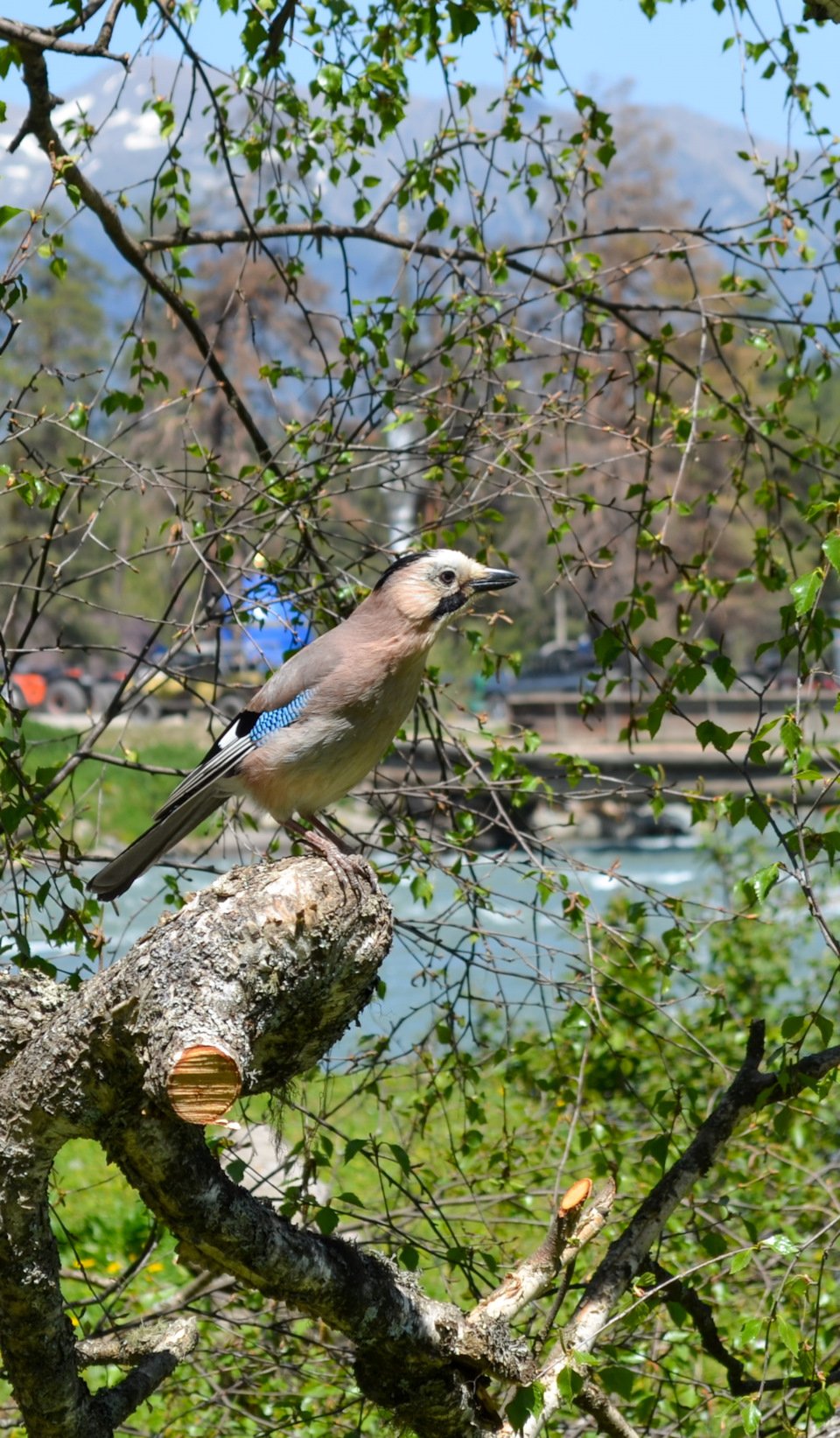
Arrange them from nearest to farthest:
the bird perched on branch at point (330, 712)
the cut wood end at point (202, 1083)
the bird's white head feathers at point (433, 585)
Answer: the cut wood end at point (202, 1083)
the bird perched on branch at point (330, 712)
the bird's white head feathers at point (433, 585)

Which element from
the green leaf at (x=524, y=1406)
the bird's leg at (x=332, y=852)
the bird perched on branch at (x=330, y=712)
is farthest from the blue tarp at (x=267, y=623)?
the green leaf at (x=524, y=1406)

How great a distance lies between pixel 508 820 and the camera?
4262 millimetres

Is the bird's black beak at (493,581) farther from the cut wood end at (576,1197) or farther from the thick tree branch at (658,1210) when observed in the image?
the cut wood end at (576,1197)

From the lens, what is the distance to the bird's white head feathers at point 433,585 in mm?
3850

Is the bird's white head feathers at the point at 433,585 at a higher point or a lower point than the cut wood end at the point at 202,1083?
higher

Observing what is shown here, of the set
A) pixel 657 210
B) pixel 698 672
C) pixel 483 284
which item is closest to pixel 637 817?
pixel 657 210

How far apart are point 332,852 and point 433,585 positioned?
112 cm

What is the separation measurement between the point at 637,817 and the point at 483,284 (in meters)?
Result: 26.7

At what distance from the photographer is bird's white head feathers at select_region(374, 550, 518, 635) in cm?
385

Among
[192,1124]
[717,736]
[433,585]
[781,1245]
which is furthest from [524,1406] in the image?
[433,585]

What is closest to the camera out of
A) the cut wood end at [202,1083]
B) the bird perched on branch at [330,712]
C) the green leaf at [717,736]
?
the cut wood end at [202,1083]

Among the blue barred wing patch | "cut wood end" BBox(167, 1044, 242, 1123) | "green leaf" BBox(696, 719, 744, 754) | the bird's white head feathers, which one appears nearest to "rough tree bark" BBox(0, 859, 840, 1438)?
"cut wood end" BBox(167, 1044, 242, 1123)

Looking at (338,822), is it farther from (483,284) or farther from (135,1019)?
(135,1019)

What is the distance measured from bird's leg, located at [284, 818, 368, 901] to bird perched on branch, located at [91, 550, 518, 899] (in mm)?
17
